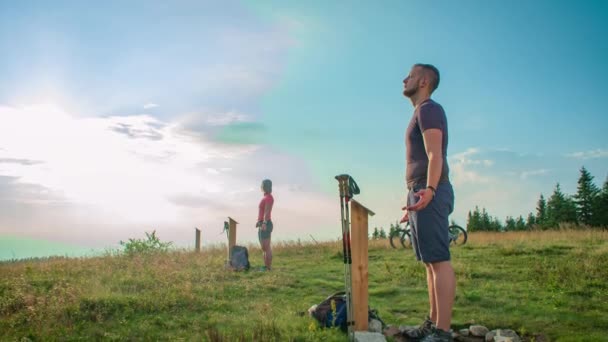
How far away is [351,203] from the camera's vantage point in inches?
223

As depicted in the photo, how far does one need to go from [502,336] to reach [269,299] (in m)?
4.31

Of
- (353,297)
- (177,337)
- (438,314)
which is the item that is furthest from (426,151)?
(177,337)

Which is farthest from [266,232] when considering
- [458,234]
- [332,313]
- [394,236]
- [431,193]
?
[458,234]

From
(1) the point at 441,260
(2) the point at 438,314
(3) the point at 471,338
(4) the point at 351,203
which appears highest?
(4) the point at 351,203

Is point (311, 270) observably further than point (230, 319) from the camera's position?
Yes

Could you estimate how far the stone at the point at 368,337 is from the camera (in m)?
5.42

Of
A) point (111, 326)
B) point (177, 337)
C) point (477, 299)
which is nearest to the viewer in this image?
point (177, 337)

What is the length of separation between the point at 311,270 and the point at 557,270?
250 inches

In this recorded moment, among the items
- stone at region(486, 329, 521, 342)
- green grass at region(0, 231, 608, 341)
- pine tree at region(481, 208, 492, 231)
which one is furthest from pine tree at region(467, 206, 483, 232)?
stone at region(486, 329, 521, 342)

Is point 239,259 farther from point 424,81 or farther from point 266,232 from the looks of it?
point 424,81

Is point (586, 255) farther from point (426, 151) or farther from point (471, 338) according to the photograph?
point (426, 151)

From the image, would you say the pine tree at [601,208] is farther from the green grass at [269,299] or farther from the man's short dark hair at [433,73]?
the man's short dark hair at [433,73]

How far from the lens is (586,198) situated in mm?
47781

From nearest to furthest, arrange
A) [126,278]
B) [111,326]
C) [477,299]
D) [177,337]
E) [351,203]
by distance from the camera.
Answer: [351,203]
[177,337]
[111,326]
[477,299]
[126,278]
